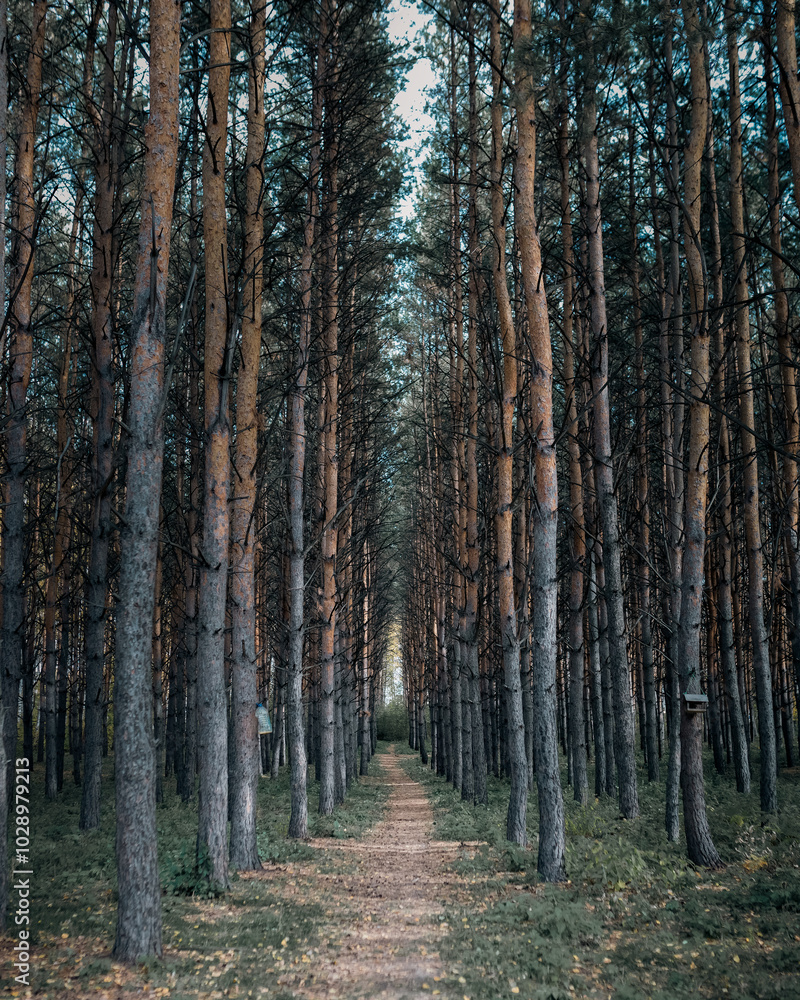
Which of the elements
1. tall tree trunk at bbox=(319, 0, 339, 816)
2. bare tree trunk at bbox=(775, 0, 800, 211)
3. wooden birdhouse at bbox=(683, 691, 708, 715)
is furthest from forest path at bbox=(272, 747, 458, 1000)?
bare tree trunk at bbox=(775, 0, 800, 211)

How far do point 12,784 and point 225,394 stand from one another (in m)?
9.93

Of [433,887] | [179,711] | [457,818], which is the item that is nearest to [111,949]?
[433,887]

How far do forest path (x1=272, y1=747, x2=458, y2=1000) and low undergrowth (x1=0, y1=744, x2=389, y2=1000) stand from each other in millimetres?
233

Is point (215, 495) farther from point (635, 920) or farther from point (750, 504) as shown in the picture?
point (750, 504)

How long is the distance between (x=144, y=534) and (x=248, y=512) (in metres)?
3.66

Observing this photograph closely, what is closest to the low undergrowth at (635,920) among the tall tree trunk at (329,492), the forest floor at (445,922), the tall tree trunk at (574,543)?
the forest floor at (445,922)

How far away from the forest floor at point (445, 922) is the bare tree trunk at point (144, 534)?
0.47 metres

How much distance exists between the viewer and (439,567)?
68.9 ft

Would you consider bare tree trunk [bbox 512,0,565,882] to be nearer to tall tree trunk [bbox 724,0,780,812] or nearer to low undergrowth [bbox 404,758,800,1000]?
low undergrowth [bbox 404,758,800,1000]

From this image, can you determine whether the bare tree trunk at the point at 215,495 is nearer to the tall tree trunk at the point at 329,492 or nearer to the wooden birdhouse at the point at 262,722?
the wooden birdhouse at the point at 262,722

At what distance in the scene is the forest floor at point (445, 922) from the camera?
15.0 feet

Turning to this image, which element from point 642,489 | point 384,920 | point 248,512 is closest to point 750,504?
point 642,489

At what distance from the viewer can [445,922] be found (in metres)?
6.44

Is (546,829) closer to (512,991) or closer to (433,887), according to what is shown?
(433,887)
